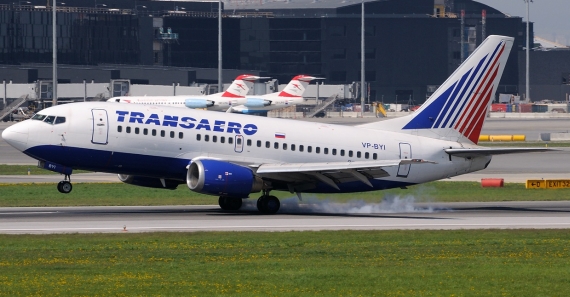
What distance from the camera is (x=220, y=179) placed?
40.5 m

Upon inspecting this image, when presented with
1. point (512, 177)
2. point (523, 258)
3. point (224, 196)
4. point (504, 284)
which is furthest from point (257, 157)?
point (512, 177)

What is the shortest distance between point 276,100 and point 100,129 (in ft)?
345

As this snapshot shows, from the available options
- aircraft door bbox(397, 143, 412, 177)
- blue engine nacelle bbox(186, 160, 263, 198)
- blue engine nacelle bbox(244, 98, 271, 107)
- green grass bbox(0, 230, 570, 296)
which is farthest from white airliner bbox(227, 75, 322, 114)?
green grass bbox(0, 230, 570, 296)

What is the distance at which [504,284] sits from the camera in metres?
23.3

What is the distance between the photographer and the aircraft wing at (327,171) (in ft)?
135

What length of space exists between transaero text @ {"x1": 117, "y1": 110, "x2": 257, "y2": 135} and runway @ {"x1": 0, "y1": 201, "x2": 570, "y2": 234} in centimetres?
370

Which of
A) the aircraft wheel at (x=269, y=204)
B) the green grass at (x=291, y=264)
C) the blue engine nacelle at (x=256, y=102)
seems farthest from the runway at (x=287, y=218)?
the blue engine nacelle at (x=256, y=102)

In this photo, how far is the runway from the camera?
120ft

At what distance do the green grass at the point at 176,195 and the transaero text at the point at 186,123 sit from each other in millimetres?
6427

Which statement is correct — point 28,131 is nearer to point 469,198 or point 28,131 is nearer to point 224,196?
point 224,196

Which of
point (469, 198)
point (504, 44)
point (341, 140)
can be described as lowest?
point (469, 198)

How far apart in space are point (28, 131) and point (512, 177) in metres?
34.8

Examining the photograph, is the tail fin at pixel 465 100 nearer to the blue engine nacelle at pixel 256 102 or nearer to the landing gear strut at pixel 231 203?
the landing gear strut at pixel 231 203

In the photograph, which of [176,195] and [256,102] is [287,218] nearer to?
[176,195]
